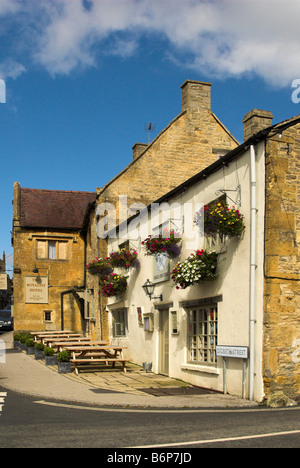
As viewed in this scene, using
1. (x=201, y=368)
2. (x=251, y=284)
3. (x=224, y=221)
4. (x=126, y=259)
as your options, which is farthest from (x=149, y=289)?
(x=251, y=284)

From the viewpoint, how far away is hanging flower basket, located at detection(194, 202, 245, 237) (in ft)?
38.0

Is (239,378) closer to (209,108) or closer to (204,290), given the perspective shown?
(204,290)

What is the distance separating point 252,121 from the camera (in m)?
15.5

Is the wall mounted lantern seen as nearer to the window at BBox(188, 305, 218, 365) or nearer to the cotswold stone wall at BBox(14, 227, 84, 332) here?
the window at BBox(188, 305, 218, 365)

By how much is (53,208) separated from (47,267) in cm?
359

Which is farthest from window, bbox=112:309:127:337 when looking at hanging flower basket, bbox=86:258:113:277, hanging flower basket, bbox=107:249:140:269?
hanging flower basket, bbox=107:249:140:269

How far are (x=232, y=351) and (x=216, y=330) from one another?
1.34 metres

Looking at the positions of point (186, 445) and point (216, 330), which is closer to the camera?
point (186, 445)

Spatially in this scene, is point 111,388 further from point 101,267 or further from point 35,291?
point 35,291

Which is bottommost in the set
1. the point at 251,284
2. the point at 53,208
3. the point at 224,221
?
the point at 251,284

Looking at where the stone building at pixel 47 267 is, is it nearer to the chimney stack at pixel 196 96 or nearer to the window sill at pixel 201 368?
the chimney stack at pixel 196 96

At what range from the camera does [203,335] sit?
44.5 feet

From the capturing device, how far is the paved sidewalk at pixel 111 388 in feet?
35.5

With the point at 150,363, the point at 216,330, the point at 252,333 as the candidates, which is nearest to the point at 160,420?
the point at 252,333
